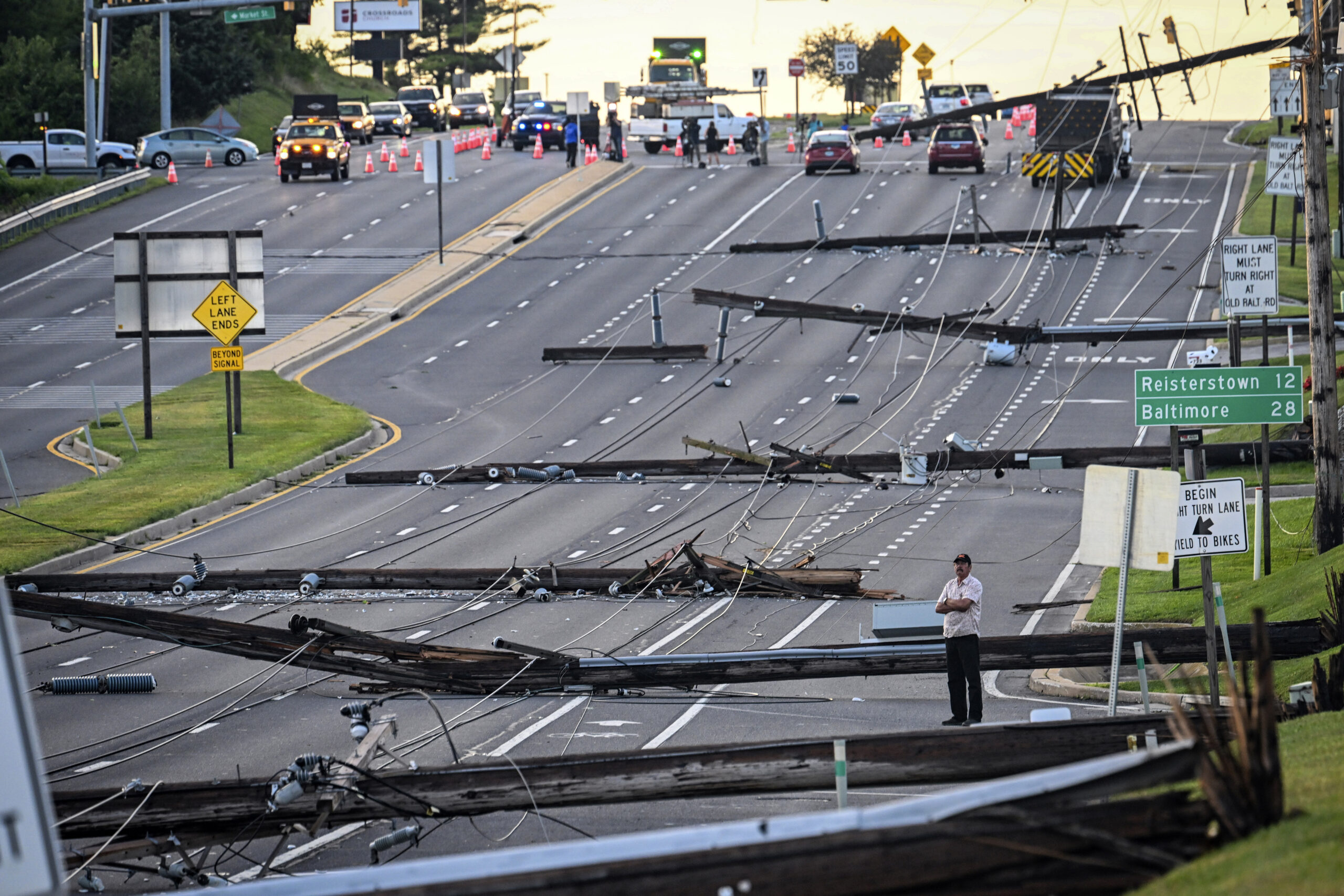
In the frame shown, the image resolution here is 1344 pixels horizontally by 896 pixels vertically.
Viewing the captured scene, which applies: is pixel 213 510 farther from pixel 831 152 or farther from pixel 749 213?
pixel 831 152

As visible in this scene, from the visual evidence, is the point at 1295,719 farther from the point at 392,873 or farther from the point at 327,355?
the point at 327,355

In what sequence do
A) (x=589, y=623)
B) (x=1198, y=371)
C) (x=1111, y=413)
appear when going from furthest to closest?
(x=1111, y=413) < (x=589, y=623) < (x=1198, y=371)

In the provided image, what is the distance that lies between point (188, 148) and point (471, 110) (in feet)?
68.8

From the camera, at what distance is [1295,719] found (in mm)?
11312

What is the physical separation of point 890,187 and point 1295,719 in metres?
47.3

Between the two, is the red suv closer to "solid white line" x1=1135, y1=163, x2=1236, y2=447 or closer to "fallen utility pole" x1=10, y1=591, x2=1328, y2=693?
"solid white line" x1=1135, y1=163, x2=1236, y2=447

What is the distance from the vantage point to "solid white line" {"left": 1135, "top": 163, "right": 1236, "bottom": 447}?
97.8ft

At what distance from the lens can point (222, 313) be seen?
2930 centimetres

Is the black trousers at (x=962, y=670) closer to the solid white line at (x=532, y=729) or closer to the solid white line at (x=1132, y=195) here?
the solid white line at (x=532, y=729)

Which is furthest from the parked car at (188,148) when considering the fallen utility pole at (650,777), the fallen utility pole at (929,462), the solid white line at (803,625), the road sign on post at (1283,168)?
the fallen utility pole at (650,777)

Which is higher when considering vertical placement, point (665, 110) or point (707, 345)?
point (665, 110)

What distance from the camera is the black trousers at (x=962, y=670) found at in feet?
45.3

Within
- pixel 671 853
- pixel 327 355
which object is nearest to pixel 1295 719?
pixel 671 853

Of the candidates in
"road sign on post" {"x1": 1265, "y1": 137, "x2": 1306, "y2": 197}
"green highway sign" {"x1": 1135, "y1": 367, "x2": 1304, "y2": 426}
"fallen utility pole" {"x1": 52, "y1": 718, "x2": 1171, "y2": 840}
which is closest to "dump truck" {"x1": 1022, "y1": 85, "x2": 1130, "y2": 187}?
"road sign on post" {"x1": 1265, "y1": 137, "x2": 1306, "y2": 197}
